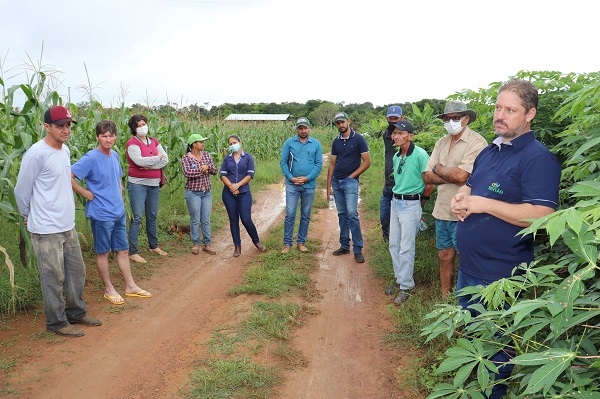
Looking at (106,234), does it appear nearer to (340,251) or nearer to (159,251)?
(159,251)

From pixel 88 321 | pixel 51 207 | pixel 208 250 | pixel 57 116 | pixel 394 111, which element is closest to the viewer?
pixel 57 116

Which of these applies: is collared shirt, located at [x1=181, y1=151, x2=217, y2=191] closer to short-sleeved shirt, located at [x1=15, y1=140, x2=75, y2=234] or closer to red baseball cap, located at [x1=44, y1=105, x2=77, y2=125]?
short-sleeved shirt, located at [x1=15, y1=140, x2=75, y2=234]

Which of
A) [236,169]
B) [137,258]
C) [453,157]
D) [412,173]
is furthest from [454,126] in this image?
[137,258]

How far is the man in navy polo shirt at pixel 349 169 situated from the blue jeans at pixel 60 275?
3.79m

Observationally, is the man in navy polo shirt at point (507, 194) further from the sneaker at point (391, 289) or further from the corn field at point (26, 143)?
the corn field at point (26, 143)

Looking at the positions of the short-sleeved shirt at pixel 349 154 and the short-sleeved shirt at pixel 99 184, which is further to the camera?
the short-sleeved shirt at pixel 349 154

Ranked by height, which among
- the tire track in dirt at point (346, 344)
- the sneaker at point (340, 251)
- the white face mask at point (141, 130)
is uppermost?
the white face mask at point (141, 130)

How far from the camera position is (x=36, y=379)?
12.0 ft

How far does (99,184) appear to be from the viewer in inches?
196

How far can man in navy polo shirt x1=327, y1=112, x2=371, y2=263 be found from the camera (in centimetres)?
664

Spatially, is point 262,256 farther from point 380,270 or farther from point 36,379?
point 36,379

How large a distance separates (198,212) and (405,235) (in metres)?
3.60

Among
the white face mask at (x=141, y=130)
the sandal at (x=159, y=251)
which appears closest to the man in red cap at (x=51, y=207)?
the white face mask at (x=141, y=130)

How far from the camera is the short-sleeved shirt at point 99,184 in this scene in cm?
489
